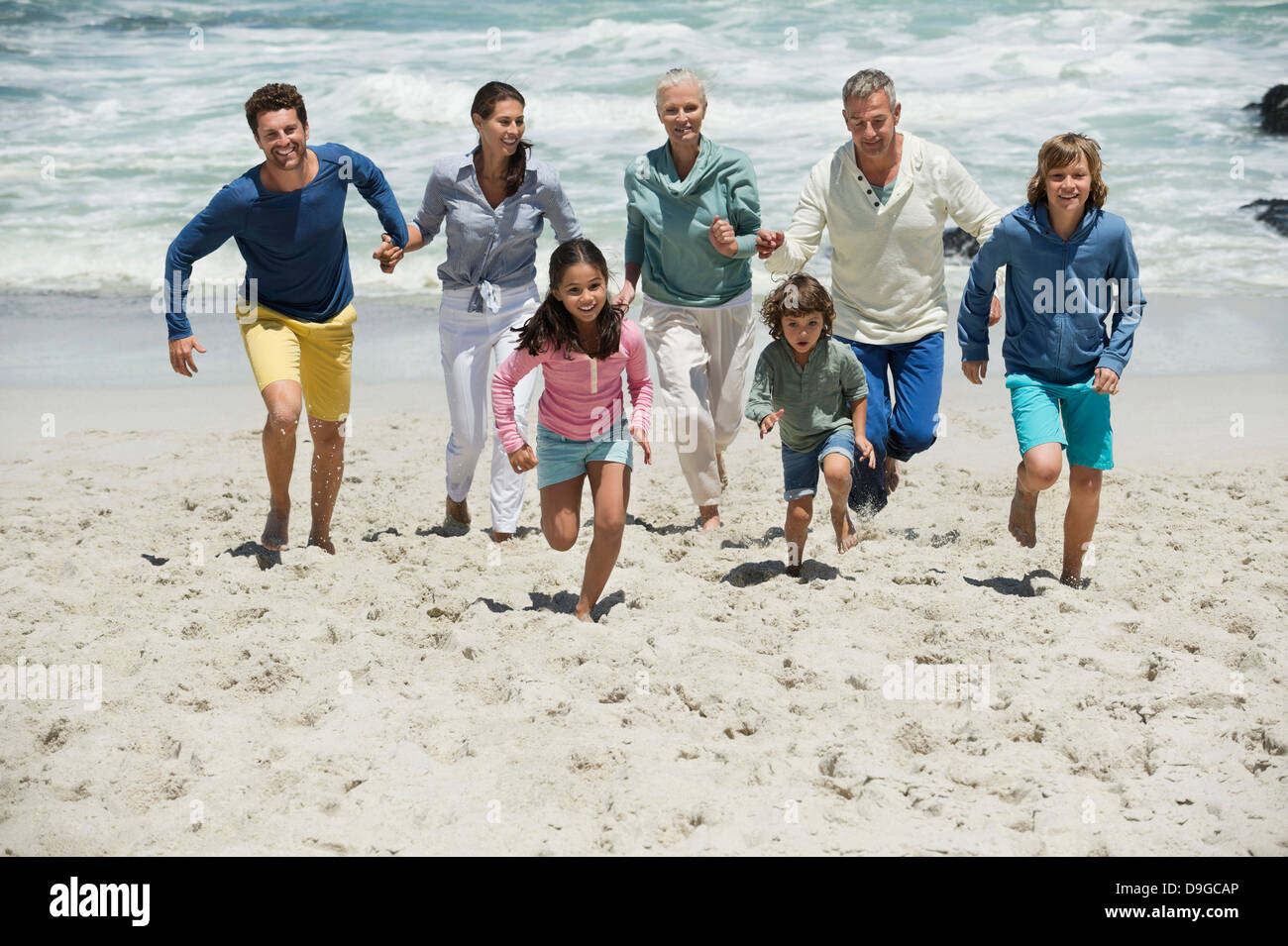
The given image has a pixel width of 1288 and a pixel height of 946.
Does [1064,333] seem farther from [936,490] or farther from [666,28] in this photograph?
[666,28]

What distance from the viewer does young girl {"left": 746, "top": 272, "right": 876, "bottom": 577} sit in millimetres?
5000

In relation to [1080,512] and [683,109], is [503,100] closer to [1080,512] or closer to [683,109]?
[683,109]

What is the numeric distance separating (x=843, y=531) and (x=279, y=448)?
2.37 m

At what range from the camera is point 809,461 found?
17.1ft

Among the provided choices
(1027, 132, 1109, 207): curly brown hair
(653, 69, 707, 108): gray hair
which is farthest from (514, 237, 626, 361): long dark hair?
(1027, 132, 1109, 207): curly brown hair

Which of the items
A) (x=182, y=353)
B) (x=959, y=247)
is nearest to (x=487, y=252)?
(x=182, y=353)

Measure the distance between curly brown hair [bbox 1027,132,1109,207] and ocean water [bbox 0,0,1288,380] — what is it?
6.86 metres

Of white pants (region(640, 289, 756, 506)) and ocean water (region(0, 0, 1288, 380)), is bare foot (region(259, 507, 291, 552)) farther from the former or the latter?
ocean water (region(0, 0, 1288, 380))

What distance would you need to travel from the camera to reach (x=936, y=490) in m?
6.52

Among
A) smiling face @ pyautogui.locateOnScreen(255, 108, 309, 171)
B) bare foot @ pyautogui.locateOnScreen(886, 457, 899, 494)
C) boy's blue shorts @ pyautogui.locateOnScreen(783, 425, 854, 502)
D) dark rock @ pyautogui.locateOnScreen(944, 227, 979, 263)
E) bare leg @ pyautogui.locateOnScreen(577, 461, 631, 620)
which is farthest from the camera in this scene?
dark rock @ pyautogui.locateOnScreen(944, 227, 979, 263)

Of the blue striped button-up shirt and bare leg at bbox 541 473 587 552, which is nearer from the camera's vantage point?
bare leg at bbox 541 473 587 552

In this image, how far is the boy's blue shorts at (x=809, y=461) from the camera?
510 centimetres

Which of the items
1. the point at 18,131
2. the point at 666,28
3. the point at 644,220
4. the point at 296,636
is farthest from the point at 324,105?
the point at 296,636

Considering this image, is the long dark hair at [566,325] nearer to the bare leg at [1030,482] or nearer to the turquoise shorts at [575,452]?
the turquoise shorts at [575,452]
